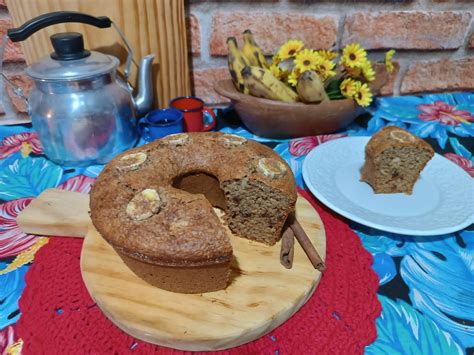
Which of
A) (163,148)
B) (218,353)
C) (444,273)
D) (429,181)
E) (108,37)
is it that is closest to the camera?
(218,353)

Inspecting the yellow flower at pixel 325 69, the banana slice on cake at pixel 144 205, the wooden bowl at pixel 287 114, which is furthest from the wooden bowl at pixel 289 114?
the banana slice on cake at pixel 144 205

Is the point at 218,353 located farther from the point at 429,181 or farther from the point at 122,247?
the point at 429,181

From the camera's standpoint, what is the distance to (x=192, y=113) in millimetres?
1211

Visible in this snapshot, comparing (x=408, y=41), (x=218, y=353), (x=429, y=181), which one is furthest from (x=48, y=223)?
(x=408, y=41)

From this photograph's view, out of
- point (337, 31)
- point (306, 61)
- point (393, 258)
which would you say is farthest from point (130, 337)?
point (337, 31)

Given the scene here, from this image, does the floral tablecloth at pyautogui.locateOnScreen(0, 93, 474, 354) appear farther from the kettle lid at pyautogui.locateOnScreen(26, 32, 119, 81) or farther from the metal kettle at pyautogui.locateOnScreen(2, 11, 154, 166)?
the kettle lid at pyautogui.locateOnScreen(26, 32, 119, 81)

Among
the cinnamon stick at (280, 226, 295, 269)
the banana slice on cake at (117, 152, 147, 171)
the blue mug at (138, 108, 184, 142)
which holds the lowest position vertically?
the cinnamon stick at (280, 226, 295, 269)

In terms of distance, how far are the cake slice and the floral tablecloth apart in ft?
0.55

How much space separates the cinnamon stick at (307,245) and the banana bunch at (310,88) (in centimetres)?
45

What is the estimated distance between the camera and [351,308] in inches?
28.7

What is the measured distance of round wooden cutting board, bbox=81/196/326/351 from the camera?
2.18 feet

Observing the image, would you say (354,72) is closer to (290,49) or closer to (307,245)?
(290,49)

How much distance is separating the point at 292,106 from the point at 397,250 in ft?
1.77

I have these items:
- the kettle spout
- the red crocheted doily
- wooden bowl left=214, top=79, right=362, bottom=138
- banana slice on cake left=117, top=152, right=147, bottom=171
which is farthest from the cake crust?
the kettle spout
